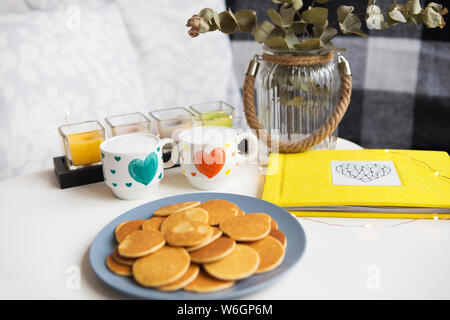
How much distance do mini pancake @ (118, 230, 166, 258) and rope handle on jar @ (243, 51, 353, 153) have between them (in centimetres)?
43

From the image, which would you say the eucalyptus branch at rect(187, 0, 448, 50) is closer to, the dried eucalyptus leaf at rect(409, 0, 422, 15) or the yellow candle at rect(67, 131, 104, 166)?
the dried eucalyptus leaf at rect(409, 0, 422, 15)

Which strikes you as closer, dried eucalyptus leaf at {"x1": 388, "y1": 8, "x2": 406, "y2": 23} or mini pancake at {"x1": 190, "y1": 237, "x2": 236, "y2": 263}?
mini pancake at {"x1": 190, "y1": 237, "x2": 236, "y2": 263}

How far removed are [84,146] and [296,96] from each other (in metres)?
0.47

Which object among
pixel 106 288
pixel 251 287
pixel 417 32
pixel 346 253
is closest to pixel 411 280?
pixel 346 253

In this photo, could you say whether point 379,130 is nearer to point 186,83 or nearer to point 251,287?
point 186,83

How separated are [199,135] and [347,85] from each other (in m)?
0.35

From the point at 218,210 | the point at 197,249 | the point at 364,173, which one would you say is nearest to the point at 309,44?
the point at 364,173

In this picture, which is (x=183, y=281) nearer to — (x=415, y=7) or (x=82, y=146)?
(x=82, y=146)

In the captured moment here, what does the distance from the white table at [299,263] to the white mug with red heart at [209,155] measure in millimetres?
48

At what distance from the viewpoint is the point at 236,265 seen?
0.58 meters

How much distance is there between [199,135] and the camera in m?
0.88

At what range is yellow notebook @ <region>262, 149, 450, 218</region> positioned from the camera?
2.49ft

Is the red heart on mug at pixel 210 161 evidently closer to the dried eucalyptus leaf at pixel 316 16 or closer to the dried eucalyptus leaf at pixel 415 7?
the dried eucalyptus leaf at pixel 316 16

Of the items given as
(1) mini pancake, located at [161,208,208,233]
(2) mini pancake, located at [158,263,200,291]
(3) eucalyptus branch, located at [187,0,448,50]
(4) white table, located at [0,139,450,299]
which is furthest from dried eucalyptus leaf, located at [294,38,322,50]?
(2) mini pancake, located at [158,263,200,291]
